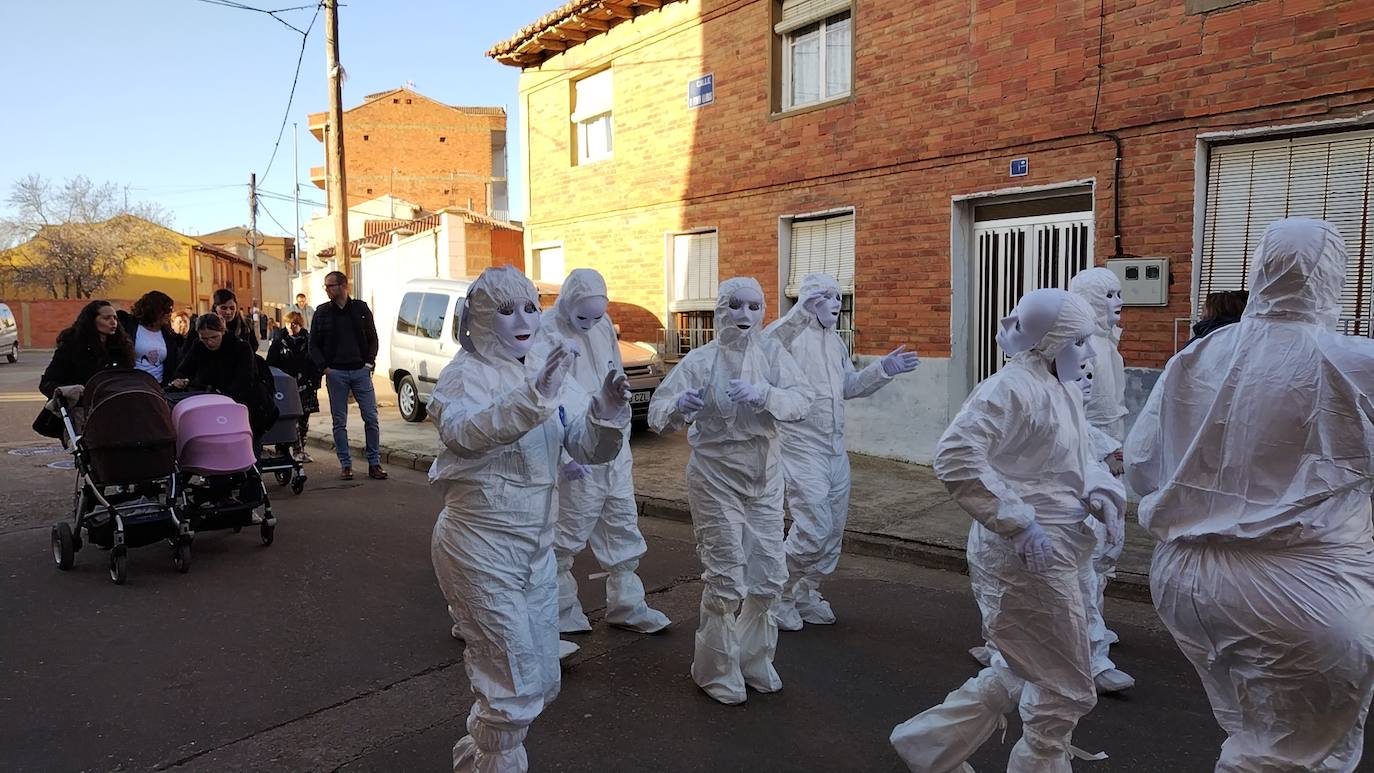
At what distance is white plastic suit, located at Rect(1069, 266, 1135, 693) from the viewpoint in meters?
4.29

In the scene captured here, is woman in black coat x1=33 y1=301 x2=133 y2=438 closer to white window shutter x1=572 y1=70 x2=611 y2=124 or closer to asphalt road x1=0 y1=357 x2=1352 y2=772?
asphalt road x1=0 y1=357 x2=1352 y2=772

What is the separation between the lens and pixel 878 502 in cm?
807

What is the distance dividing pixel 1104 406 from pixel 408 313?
415 inches

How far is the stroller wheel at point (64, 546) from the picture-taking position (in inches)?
245

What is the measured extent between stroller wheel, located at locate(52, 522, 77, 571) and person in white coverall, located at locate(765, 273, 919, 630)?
15.9ft

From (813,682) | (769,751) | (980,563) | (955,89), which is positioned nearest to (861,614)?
(813,682)

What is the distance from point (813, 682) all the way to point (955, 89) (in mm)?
7005

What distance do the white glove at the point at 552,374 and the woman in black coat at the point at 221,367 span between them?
522 centimetres

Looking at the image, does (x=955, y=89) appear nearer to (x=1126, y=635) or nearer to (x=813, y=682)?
(x=1126, y=635)

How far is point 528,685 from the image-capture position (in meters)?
2.97

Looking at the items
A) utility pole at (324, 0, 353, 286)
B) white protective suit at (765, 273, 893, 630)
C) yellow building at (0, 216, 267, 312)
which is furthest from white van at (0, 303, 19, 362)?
white protective suit at (765, 273, 893, 630)

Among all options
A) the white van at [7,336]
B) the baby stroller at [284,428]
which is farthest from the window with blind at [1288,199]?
the white van at [7,336]

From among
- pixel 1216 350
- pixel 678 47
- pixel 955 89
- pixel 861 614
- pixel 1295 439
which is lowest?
pixel 861 614

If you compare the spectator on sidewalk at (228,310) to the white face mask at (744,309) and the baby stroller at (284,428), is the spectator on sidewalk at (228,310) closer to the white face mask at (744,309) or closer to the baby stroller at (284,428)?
the baby stroller at (284,428)
